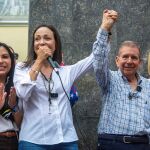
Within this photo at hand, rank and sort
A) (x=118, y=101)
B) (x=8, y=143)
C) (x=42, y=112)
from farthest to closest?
(x=118, y=101) < (x=8, y=143) < (x=42, y=112)

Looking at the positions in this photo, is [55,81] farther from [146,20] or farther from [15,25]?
[15,25]

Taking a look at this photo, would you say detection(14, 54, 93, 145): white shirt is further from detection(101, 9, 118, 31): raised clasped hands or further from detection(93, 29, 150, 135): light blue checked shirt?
detection(101, 9, 118, 31): raised clasped hands

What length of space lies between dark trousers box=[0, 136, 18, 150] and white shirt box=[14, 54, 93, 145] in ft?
0.58

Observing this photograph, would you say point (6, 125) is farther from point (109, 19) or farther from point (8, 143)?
point (109, 19)

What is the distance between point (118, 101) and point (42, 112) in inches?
27.9

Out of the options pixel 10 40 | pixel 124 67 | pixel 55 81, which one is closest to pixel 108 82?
pixel 124 67

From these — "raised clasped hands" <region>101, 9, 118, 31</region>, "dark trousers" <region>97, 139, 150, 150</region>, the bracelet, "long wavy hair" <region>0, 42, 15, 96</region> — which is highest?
"raised clasped hands" <region>101, 9, 118, 31</region>

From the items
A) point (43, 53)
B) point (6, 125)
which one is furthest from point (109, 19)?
point (6, 125)

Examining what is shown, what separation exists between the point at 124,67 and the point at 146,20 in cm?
143

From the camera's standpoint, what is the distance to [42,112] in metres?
3.55

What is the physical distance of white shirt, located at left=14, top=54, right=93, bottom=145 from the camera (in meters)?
3.51

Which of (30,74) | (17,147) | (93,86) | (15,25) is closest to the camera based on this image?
(30,74)

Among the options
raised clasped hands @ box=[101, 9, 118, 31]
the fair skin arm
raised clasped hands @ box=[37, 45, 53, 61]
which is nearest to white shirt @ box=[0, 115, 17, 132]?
the fair skin arm

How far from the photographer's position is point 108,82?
3959mm
